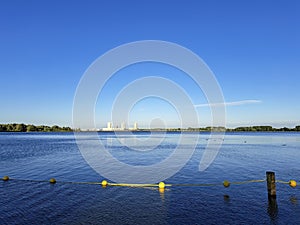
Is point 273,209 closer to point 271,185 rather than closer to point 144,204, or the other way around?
point 271,185

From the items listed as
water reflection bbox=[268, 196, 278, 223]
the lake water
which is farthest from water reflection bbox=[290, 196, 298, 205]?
water reflection bbox=[268, 196, 278, 223]

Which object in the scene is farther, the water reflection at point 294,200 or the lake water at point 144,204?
the water reflection at point 294,200

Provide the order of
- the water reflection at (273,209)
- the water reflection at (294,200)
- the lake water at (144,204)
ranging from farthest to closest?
the water reflection at (294,200), the water reflection at (273,209), the lake water at (144,204)

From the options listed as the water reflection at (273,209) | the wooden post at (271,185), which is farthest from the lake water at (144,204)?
the wooden post at (271,185)

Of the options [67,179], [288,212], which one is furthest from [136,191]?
[288,212]

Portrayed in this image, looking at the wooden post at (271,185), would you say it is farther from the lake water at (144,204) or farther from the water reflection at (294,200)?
the water reflection at (294,200)

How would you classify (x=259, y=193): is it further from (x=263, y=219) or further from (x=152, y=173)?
(x=152, y=173)

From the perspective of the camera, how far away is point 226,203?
56.8 feet

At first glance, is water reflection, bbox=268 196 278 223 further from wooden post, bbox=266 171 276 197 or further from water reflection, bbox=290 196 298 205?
water reflection, bbox=290 196 298 205

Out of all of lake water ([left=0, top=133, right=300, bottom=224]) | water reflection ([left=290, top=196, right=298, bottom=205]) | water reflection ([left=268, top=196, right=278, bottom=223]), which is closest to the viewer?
lake water ([left=0, top=133, right=300, bottom=224])

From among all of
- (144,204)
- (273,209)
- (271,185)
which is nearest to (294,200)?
(271,185)

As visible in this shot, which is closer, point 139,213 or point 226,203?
point 139,213

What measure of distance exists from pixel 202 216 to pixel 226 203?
3399 mm

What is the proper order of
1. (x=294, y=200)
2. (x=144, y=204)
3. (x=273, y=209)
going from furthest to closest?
(x=294, y=200), (x=144, y=204), (x=273, y=209)
